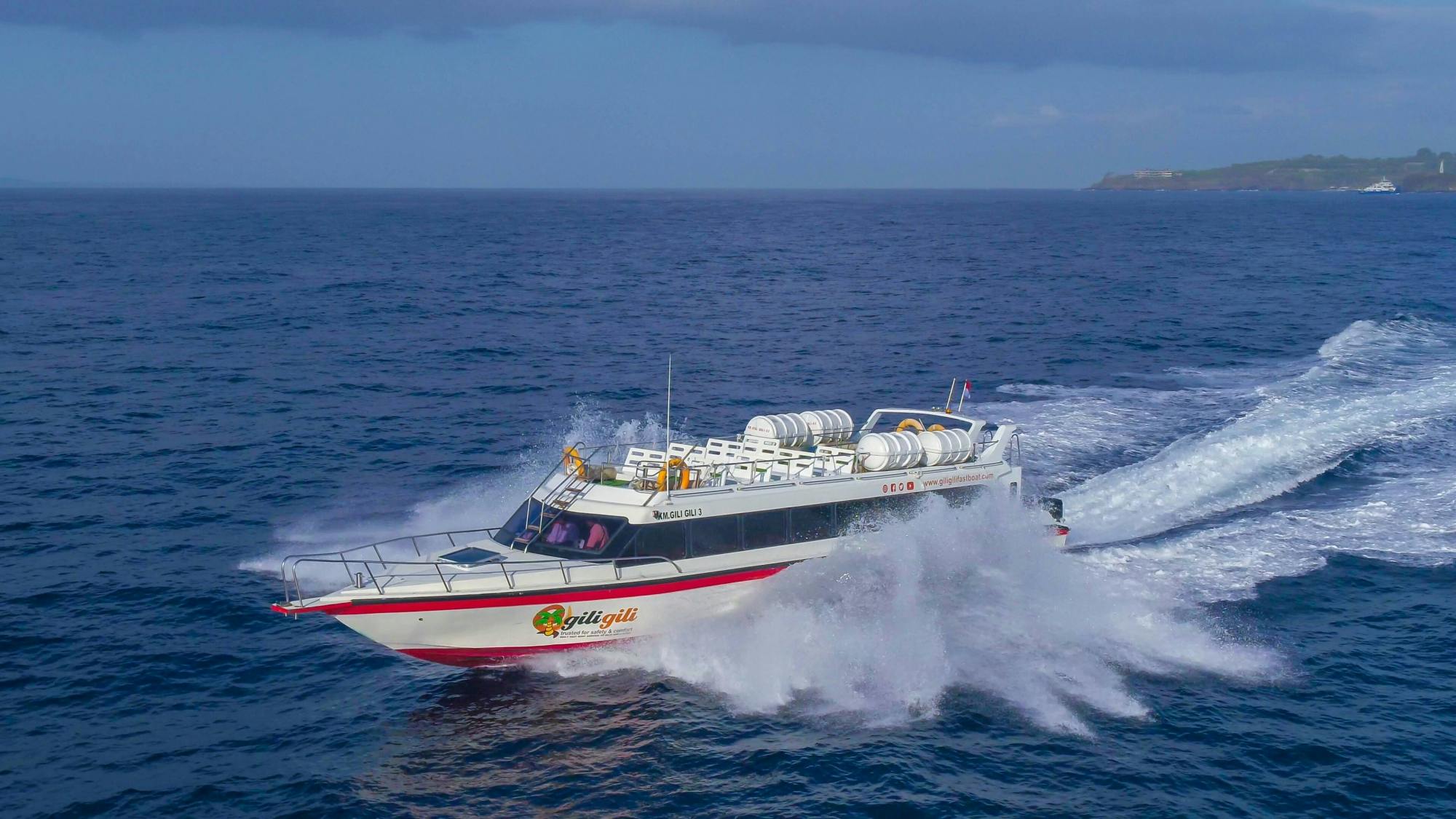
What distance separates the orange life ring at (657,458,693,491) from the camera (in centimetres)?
2369

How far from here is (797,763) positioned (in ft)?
64.3

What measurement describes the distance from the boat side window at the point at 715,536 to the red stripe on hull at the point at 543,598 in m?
0.53

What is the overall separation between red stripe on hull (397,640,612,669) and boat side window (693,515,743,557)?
247 cm

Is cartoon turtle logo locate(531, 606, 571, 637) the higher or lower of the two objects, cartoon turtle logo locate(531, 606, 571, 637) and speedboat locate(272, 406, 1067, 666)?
the lower

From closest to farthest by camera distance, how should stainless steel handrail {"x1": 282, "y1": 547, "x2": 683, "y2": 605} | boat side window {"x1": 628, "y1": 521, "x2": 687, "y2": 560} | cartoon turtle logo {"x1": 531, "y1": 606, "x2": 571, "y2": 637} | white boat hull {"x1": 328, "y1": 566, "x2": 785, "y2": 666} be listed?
white boat hull {"x1": 328, "y1": 566, "x2": 785, "y2": 666}, stainless steel handrail {"x1": 282, "y1": 547, "x2": 683, "y2": 605}, cartoon turtle logo {"x1": 531, "y1": 606, "x2": 571, "y2": 637}, boat side window {"x1": 628, "y1": 521, "x2": 687, "y2": 560}

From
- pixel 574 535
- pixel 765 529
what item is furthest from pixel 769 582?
pixel 574 535

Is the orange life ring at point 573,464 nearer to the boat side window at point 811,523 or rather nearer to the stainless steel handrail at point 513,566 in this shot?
the stainless steel handrail at point 513,566

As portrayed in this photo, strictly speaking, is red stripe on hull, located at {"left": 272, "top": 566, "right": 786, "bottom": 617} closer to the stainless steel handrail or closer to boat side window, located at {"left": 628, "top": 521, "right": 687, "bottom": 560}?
the stainless steel handrail

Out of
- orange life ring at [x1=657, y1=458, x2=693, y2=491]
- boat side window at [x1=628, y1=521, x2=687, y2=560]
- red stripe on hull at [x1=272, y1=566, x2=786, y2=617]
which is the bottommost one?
red stripe on hull at [x1=272, y1=566, x2=786, y2=617]

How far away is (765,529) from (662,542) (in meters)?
2.39

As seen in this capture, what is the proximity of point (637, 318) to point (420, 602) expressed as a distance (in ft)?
159

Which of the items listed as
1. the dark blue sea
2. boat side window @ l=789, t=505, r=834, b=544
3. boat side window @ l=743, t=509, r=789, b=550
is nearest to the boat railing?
boat side window @ l=743, t=509, r=789, b=550

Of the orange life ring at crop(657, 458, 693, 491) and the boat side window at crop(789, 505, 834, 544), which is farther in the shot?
the boat side window at crop(789, 505, 834, 544)

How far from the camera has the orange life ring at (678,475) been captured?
23.7 meters
